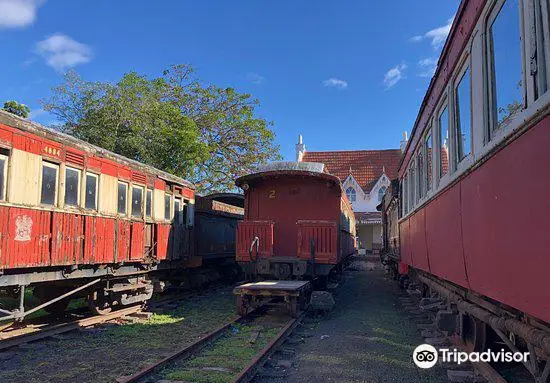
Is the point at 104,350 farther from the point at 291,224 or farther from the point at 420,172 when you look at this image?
the point at 291,224

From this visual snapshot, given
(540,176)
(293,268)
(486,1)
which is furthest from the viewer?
(293,268)

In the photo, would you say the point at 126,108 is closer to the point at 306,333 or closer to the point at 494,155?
the point at 306,333

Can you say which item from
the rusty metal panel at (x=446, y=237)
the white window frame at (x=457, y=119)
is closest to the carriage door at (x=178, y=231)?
the rusty metal panel at (x=446, y=237)

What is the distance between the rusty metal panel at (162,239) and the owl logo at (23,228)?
4.20 m

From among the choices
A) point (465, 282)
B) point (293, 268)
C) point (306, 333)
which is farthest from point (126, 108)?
point (465, 282)

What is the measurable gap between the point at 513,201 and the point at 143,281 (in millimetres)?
8943

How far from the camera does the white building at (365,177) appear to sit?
111ft

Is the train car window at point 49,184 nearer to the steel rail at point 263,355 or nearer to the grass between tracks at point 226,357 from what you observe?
the grass between tracks at point 226,357

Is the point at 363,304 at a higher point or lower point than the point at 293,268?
lower

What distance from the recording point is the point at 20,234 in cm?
648

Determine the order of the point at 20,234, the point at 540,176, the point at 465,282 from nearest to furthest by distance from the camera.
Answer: the point at 540,176
the point at 465,282
the point at 20,234

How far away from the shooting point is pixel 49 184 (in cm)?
716

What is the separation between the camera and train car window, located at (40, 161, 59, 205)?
23.1ft

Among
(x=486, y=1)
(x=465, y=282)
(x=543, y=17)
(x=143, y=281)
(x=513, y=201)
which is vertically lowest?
(x=143, y=281)
